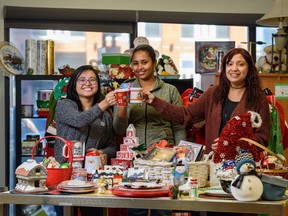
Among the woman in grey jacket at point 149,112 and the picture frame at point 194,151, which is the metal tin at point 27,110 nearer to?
the woman in grey jacket at point 149,112

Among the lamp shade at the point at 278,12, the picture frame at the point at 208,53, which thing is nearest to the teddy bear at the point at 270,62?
the lamp shade at the point at 278,12

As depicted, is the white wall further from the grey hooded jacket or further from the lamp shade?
the grey hooded jacket

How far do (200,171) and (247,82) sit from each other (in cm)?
75

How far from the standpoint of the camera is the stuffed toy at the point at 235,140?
2.73 m

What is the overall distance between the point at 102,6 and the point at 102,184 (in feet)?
12.1

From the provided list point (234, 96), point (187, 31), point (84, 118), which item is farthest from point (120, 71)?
point (234, 96)

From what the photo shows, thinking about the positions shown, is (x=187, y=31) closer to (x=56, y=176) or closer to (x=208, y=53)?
(x=208, y=53)

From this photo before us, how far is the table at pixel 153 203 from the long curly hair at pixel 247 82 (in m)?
0.88

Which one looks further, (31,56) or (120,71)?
(31,56)

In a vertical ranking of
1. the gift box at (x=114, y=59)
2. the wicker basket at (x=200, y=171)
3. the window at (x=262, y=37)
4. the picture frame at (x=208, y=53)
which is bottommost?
the wicker basket at (x=200, y=171)

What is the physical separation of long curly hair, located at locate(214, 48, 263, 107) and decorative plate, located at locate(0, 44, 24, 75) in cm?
288

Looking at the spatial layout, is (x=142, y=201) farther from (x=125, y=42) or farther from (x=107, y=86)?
(x=125, y=42)

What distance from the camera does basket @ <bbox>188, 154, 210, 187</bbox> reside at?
2.68 metres

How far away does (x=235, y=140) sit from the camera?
2736mm
